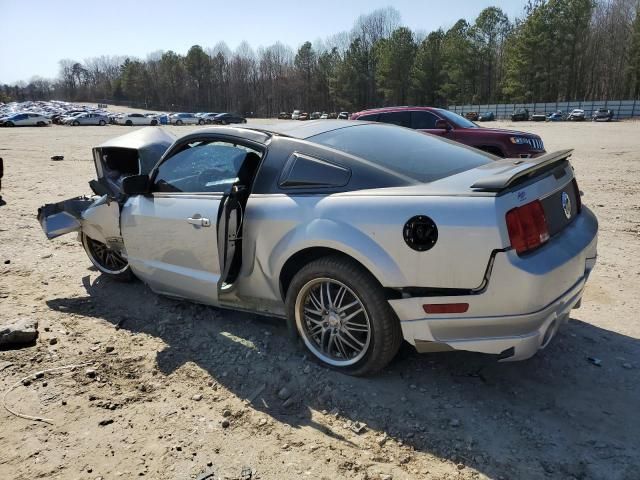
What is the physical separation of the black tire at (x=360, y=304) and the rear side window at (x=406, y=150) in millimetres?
710

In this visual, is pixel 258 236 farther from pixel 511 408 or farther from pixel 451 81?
pixel 451 81

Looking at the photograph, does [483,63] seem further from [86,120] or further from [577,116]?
[86,120]

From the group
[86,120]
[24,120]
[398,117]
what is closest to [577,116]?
[398,117]

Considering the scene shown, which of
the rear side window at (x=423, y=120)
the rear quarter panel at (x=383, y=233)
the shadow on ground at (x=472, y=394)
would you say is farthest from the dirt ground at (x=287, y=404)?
the rear side window at (x=423, y=120)

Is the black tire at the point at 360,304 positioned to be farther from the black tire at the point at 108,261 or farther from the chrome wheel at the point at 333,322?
the black tire at the point at 108,261

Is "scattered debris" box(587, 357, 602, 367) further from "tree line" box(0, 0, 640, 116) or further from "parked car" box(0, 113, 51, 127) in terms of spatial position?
"tree line" box(0, 0, 640, 116)

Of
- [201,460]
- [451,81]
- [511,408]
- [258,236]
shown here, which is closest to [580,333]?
[511,408]

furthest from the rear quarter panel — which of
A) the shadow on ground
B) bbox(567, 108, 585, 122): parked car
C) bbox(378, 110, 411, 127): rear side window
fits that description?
bbox(567, 108, 585, 122): parked car

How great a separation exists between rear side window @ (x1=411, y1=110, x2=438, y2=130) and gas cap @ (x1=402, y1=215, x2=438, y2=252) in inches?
371

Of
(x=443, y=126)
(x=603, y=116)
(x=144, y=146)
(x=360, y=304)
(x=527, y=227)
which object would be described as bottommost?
(x=360, y=304)

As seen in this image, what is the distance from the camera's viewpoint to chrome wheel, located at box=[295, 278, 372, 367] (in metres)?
3.14

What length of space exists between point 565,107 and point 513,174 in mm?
74105

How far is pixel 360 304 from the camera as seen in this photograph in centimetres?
309

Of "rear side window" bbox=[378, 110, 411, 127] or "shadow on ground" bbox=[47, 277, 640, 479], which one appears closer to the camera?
"shadow on ground" bbox=[47, 277, 640, 479]
